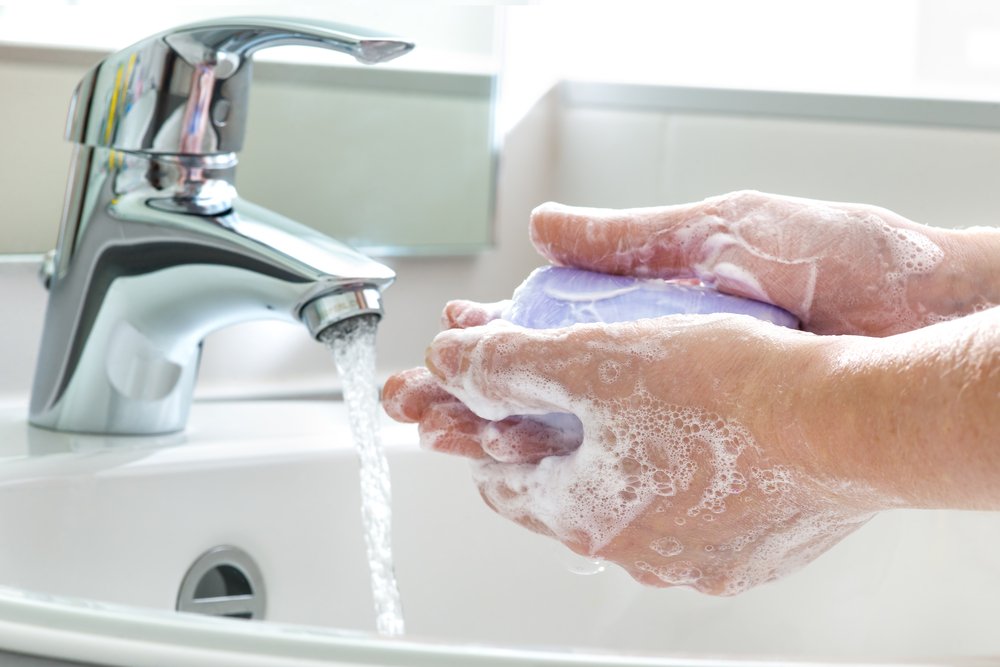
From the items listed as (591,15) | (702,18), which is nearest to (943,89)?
(702,18)

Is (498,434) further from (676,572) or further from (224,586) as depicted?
(224,586)

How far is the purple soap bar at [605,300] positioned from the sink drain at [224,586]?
0.83ft

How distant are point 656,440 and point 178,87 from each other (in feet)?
1.02

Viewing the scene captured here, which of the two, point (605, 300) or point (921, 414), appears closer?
point (921, 414)

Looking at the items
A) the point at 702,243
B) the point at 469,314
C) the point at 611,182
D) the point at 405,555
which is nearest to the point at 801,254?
the point at 702,243

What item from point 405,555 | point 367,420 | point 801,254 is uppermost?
point 801,254

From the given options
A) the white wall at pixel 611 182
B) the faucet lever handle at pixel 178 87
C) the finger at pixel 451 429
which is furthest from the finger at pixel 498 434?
the white wall at pixel 611 182

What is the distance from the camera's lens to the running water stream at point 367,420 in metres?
0.60

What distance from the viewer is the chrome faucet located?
0.60 m

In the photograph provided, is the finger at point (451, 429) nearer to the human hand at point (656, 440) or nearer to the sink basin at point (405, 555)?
the human hand at point (656, 440)

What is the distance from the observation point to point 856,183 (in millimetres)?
791

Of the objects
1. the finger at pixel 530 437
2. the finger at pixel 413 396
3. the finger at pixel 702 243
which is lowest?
the finger at pixel 530 437

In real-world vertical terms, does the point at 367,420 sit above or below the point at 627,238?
below

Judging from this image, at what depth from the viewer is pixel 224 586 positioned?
67 centimetres
